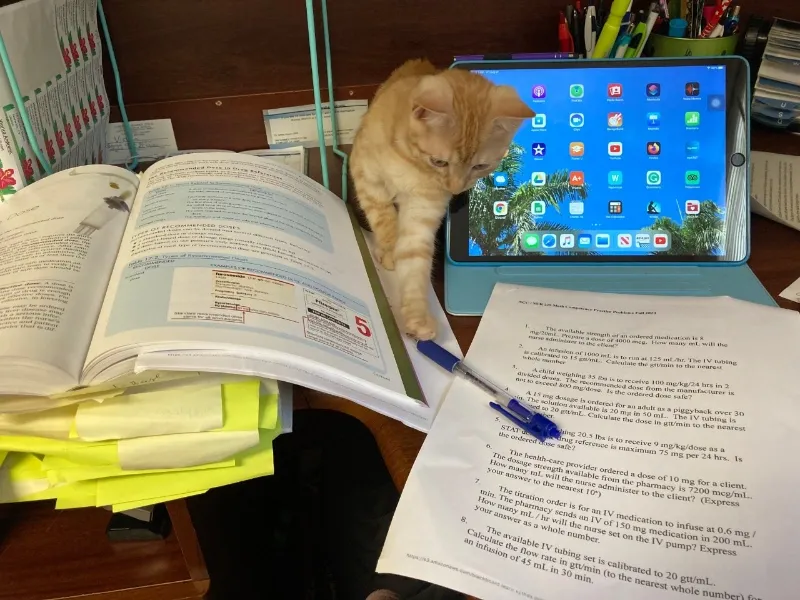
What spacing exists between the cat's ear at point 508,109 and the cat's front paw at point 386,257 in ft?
0.73

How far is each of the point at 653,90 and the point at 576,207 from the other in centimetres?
18

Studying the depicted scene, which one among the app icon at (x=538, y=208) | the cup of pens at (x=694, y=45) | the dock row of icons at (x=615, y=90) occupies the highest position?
the cup of pens at (x=694, y=45)

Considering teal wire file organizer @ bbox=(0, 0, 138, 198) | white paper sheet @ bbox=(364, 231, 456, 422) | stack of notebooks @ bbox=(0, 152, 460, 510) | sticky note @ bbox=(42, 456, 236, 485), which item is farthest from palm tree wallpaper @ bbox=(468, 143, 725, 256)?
teal wire file organizer @ bbox=(0, 0, 138, 198)

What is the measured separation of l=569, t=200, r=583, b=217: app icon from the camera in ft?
2.67

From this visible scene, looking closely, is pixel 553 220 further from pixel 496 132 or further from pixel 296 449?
pixel 296 449

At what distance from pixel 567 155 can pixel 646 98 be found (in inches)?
5.0

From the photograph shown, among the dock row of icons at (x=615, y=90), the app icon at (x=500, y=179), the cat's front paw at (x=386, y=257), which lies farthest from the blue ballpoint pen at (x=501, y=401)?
the dock row of icons at (x=615, y=90)

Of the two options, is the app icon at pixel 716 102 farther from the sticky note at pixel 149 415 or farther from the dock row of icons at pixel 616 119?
the sticky note at pixel 149 415

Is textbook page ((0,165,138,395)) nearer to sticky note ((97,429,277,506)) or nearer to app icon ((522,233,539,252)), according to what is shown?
sticky note ((97,429,277,506))

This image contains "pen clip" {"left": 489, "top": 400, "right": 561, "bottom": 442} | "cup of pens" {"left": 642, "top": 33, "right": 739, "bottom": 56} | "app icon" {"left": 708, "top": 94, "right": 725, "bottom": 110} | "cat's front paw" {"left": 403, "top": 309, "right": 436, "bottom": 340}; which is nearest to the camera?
"pen clip" {"left": 489, "top": 400, "right": 561, "bottom": 442}

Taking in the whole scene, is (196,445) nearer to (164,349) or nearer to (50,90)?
(164,349)

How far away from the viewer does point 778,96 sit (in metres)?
1.00

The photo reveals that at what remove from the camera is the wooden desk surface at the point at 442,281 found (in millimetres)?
571

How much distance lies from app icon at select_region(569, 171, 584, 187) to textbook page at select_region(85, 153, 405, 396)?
315mm
